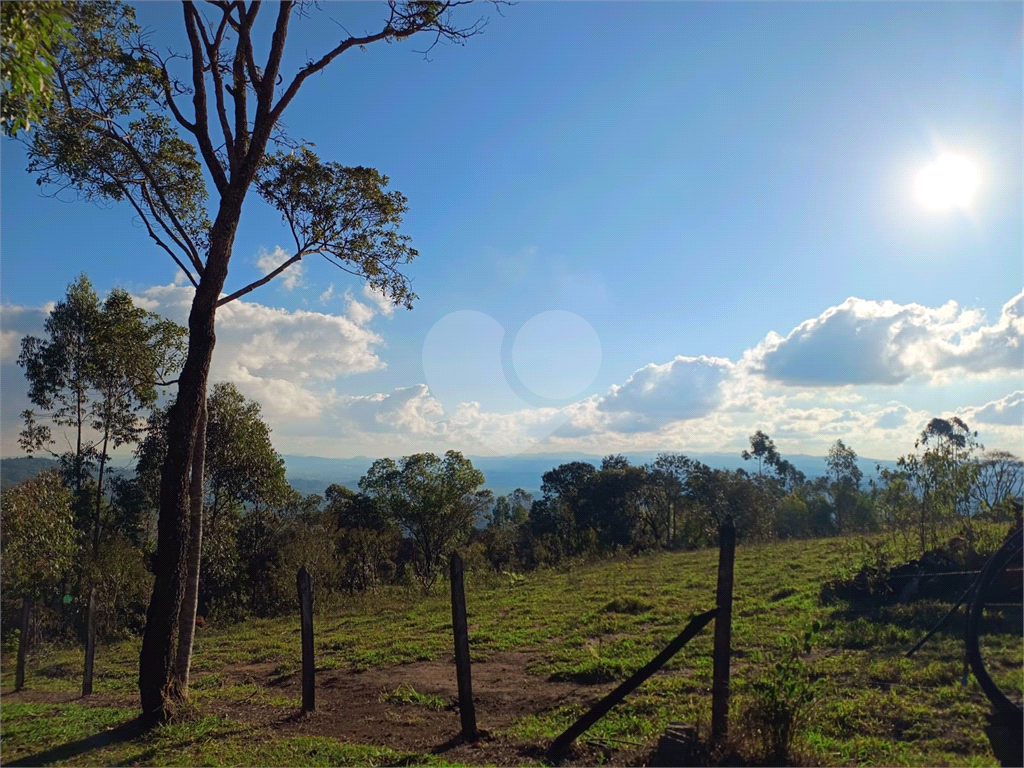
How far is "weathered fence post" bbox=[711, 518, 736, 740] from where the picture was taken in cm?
469

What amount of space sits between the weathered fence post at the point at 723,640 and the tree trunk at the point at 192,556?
21.1 ft

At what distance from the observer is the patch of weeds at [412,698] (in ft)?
24.2

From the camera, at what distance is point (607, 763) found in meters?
5.00

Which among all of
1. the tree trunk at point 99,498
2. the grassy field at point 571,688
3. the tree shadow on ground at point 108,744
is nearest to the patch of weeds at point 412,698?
the grassy field at point 571,688

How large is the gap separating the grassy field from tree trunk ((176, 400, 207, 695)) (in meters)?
0.79

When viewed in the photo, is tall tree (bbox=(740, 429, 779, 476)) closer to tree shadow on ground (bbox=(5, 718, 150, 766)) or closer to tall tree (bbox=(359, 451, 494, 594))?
tall tree (bbox=(359, 451, 494, 594))

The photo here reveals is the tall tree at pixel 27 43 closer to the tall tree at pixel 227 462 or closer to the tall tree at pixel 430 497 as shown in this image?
the tall tree at pixel 227 462

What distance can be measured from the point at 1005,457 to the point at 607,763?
9.90 metres

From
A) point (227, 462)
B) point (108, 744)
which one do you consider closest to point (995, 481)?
point (108, 744)

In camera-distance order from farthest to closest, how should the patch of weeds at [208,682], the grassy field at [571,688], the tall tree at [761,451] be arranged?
1. the tall tree at [761,451]
2. the patch of weeds at [208,682]
3. the grassy field at [571,688]

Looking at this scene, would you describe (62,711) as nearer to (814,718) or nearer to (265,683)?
(265,683)

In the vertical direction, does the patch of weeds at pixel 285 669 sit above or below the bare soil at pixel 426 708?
below

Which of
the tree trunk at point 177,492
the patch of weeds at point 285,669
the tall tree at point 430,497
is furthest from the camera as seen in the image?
the tall tree at point 430,497

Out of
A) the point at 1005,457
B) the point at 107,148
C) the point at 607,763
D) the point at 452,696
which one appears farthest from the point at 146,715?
the point at 1005,457
